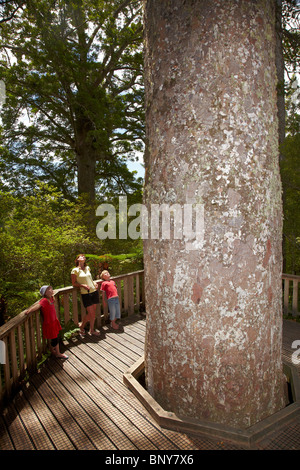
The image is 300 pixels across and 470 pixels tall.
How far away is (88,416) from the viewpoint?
2.82 metres

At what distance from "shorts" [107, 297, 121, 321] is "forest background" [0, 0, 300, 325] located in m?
1.28

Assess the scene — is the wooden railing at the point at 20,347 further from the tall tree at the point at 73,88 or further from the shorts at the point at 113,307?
the tall tree at the point at 73,88

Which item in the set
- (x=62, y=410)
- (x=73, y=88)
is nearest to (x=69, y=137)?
(x=73, y=88)

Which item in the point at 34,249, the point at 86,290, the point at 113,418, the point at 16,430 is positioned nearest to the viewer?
the point at 16,430

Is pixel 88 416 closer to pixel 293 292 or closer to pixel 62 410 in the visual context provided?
pixel 62 410

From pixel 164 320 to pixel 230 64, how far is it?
2.13 metres

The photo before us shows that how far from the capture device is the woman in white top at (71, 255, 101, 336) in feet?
15.5

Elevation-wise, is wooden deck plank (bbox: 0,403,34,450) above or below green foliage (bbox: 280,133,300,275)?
below

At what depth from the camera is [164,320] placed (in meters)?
2.68

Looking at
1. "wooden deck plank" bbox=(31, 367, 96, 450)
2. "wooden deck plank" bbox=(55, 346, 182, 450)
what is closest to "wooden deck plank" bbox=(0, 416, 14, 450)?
"wooden deck plank" bbox=(31, 367, 96, 450)

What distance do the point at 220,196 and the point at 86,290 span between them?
3022 millimetres

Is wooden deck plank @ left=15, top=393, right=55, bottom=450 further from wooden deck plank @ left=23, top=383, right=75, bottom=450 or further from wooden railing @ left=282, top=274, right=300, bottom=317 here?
wooden railing @ left=282, top=274, right=300, bottom=317
